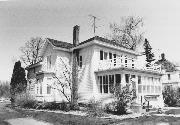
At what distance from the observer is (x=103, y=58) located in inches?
981

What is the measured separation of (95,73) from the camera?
79.1 ft

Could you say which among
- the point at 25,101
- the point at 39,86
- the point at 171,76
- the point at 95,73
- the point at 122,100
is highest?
the point at 95,73

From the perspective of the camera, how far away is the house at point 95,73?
899 inches

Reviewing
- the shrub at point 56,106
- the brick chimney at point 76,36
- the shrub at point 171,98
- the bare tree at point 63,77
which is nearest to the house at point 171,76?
the shrub at point 171,98

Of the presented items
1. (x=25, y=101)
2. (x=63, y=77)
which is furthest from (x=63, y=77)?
(x=25, y=101)

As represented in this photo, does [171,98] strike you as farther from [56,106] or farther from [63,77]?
[56,106]

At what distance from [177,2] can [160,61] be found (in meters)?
49.9

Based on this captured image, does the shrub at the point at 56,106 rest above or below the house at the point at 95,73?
below

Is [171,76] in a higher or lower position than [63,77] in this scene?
higher

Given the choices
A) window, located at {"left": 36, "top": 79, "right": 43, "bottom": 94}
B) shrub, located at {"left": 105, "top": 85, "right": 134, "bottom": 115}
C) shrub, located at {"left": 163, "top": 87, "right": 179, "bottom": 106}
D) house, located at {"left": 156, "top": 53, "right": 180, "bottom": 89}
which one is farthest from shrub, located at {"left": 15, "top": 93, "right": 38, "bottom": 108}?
house, located at {"left": 156, "top": 53, "right": 180, "bottom": 89}

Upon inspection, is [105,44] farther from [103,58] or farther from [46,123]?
[46,123]

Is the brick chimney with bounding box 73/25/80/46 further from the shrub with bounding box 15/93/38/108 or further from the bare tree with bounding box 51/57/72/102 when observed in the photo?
the shrub with bounding box 15/93/38/108

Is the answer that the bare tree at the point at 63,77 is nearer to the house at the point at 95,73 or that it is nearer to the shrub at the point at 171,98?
the house at the point at 95,73

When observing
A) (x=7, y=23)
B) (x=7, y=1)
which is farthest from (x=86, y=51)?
(x=7, y=1)
